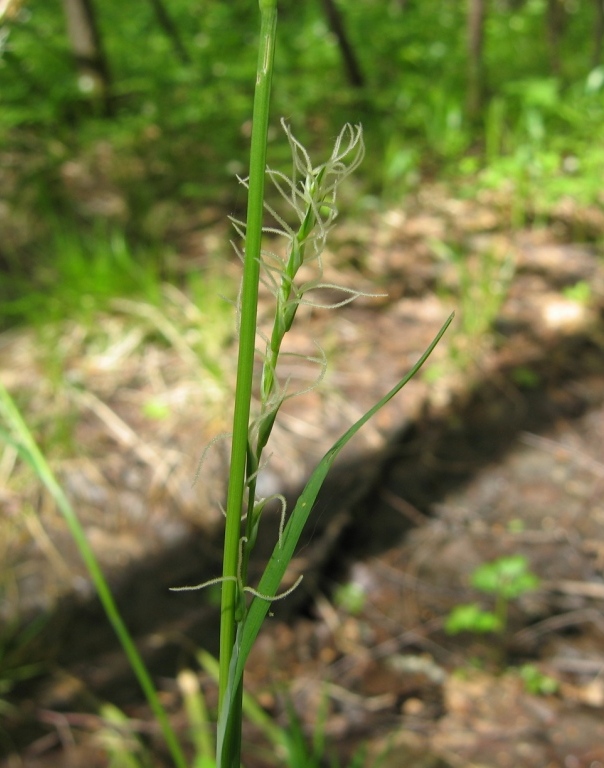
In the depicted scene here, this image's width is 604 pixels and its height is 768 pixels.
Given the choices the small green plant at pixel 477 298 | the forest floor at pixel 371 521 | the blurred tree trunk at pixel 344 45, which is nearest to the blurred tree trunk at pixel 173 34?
the blurred tree trunk at pixel 344 45

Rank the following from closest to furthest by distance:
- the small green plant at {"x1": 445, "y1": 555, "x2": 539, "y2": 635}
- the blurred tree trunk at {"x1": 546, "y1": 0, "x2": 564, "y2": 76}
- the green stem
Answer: the green stem, the small green plant at {"x1": 445, "y1": 555, "x2": 539, "y2": 635}, the blurred tree trunk at {"x1": 546, "y1": 0, "x2": 564, "y2": 76}

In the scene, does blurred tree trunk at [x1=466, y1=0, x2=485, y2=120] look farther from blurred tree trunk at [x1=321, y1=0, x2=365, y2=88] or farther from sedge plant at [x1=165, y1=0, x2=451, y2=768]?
sedge plant at [x1=165, y1=0, x2=451, y2=768]

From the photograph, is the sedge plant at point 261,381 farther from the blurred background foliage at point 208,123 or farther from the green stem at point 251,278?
the blurred background foliage at point 208,123

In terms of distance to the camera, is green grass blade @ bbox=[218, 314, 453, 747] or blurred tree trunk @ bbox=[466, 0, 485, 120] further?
blurred tree trunk @ bbox=[466, 0, 485, 120]

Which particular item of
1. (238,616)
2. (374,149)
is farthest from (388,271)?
(238,616)

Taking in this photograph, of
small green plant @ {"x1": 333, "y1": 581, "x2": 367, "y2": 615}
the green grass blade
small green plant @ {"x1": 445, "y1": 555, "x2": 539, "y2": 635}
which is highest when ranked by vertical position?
the green grass blade

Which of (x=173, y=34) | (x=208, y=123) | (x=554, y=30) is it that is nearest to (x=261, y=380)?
(x=208, y=123)

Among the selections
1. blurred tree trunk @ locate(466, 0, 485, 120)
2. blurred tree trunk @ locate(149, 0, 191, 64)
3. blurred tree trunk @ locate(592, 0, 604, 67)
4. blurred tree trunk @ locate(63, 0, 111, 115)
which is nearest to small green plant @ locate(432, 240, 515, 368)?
blurred tree trunk @ locate(466, 0, 485, 120)
